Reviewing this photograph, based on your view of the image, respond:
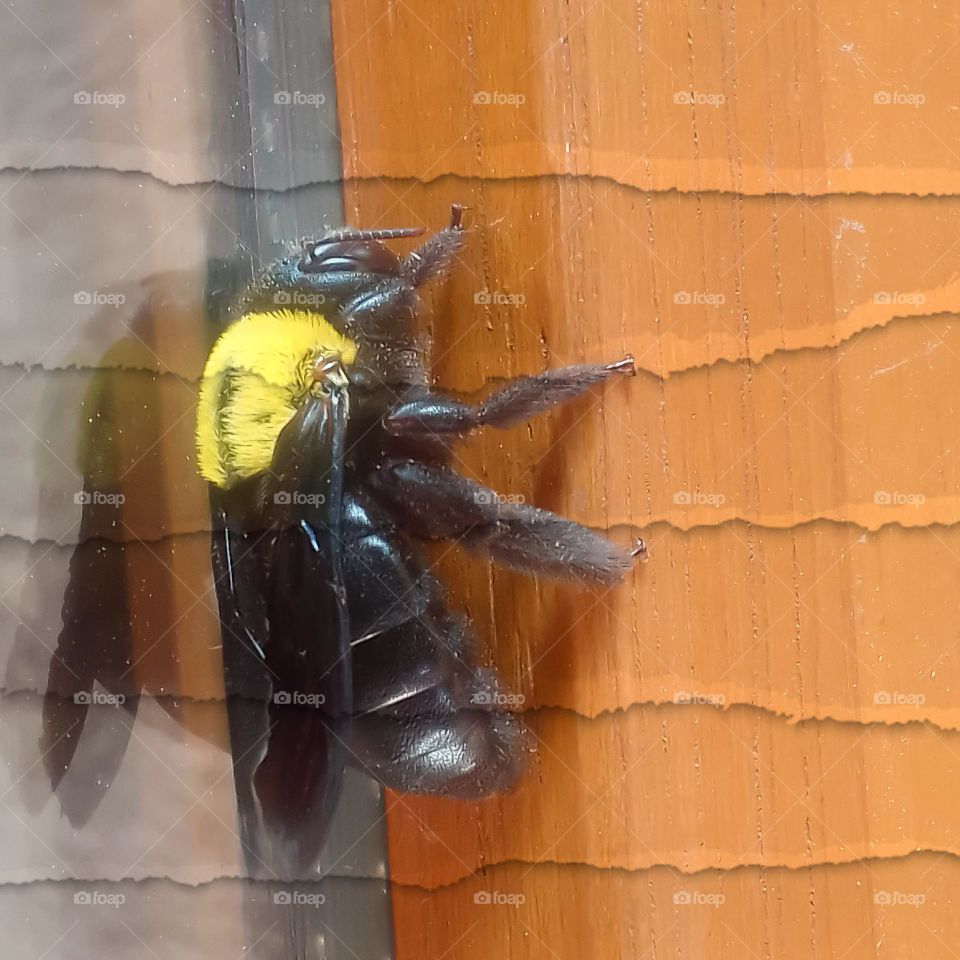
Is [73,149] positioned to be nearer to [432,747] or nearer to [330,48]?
[330,48]

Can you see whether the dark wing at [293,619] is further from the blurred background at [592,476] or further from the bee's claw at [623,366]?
the bee's claw at [623,366]

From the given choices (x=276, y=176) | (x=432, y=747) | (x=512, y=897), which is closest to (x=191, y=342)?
(x=276, y=176)

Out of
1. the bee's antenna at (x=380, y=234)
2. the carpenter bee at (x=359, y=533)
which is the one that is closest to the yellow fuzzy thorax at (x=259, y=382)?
the carpenter bee at (x=359, y=533)

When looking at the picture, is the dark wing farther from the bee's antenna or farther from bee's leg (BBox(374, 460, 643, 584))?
the bee's antenna

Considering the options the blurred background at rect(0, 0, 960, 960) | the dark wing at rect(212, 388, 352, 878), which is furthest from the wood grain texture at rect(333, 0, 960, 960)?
the dark wing at rect(212, 388, 352, 878)

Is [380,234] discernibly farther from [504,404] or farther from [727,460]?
[727,460]

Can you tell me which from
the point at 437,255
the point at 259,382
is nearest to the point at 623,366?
the point at 437,255
